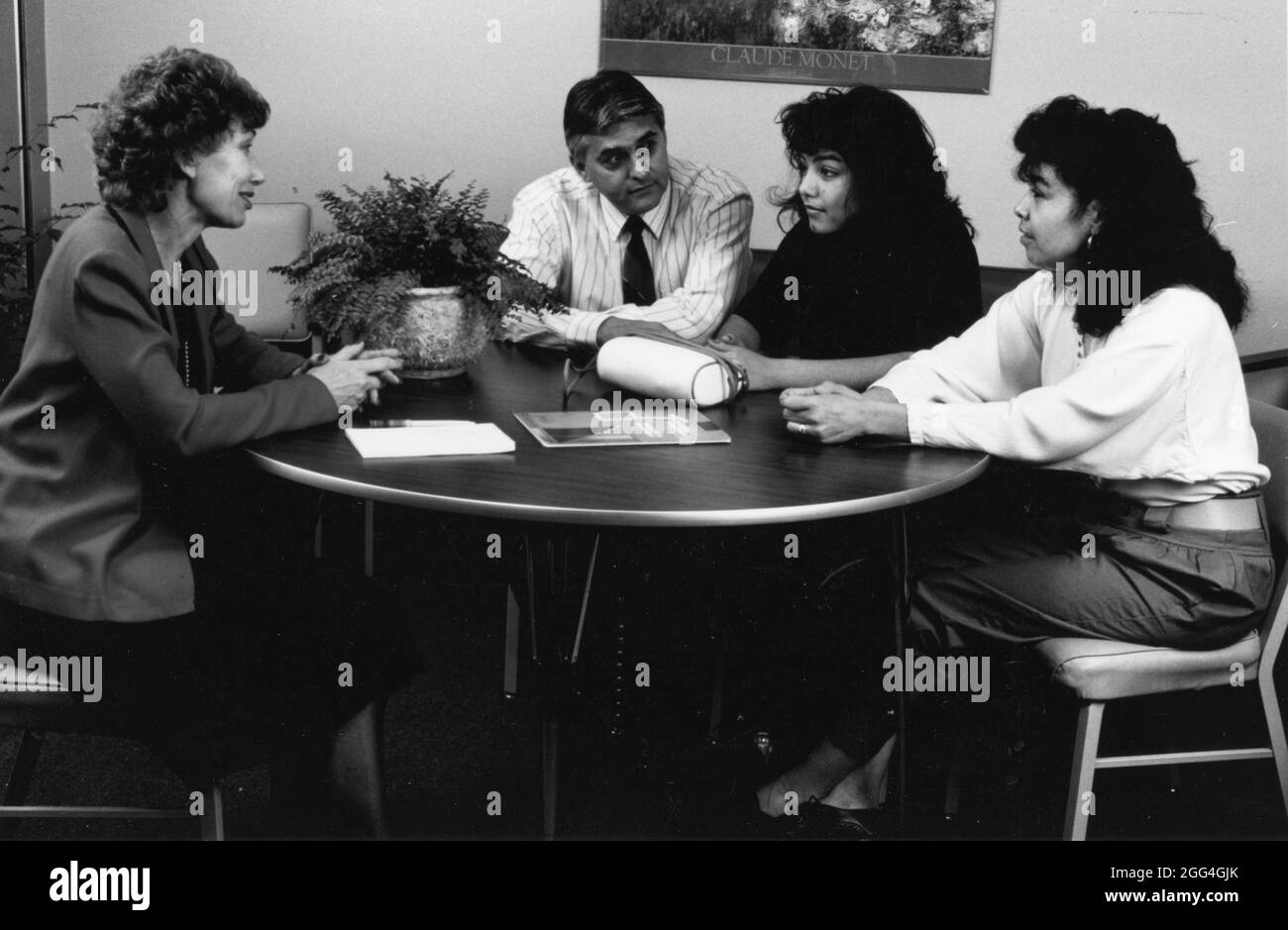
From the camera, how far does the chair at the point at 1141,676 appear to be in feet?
6.61

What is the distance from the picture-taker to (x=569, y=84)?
406 cm

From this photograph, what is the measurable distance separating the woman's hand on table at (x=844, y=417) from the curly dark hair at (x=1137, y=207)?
1.22 feet

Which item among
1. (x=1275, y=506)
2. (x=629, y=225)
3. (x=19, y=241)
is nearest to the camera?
(x=1275, y=506)

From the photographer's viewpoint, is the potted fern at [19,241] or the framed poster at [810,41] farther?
the framed poster at [810,41]

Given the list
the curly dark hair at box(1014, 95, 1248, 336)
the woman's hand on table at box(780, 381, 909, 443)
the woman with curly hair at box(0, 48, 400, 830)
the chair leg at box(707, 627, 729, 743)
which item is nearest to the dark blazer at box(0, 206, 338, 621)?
the woman with curly hair at box(0, 48, 400, 830)

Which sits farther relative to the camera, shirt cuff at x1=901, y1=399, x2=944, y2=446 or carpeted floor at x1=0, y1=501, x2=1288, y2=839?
carpeted floor at x1=0, y1=501, x2=1288, y2=839

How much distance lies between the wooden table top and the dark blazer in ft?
0.50

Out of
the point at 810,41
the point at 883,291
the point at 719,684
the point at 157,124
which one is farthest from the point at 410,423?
the point at 810,41

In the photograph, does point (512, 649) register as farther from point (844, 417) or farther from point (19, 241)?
point (19, 241)

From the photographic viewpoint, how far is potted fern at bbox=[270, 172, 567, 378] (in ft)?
7.34

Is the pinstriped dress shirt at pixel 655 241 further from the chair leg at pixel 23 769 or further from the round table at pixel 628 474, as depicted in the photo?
the chair leg at pixel 23 769

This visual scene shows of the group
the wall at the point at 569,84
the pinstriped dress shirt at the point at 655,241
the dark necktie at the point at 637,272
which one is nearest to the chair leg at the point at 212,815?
the pinstriped dress shirt at the point at 655,241

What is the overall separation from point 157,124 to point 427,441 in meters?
0.61

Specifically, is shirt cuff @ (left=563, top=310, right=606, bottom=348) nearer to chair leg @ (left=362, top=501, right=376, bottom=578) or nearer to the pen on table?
the pen on table
